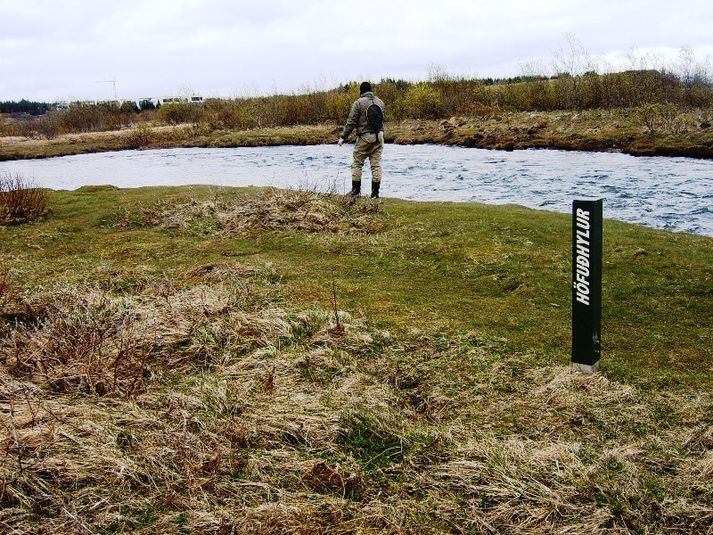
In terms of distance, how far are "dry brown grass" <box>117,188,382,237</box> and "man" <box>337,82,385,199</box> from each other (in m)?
0.77

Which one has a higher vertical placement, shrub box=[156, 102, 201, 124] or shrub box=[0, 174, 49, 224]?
shrub box=[156, 102, 201, 124]

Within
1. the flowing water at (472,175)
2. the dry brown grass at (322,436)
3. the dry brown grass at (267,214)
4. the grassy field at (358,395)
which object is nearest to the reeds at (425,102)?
the flowing water at (472,175)

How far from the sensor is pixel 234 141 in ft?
139

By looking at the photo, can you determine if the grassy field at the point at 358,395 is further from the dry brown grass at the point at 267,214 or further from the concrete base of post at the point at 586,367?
the dry brown grass at the point at 267,214

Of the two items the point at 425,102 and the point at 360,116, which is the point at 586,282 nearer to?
the point at 360,116

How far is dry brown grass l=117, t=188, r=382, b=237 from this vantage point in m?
10.2

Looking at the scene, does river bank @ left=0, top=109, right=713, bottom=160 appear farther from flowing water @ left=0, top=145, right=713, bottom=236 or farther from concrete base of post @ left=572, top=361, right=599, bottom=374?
concrete base of post @ left=572, top=361, right=599, bottom=374

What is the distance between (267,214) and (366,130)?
2.92m

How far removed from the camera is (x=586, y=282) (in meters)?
4.14

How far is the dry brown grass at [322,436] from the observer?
9.67 ft

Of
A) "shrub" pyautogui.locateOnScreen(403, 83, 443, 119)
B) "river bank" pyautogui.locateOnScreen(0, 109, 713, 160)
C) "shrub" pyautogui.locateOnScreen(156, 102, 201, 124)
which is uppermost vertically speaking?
"shrub" pyautogui.locateOnScreen(156, 102, 201, 124)

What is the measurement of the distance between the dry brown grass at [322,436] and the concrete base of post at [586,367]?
0.10 m

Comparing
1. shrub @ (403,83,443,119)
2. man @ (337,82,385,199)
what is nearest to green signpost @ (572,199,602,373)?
man @ (337,82,385,199)

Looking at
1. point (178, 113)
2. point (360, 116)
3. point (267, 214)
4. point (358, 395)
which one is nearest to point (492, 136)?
point (360, 116)
